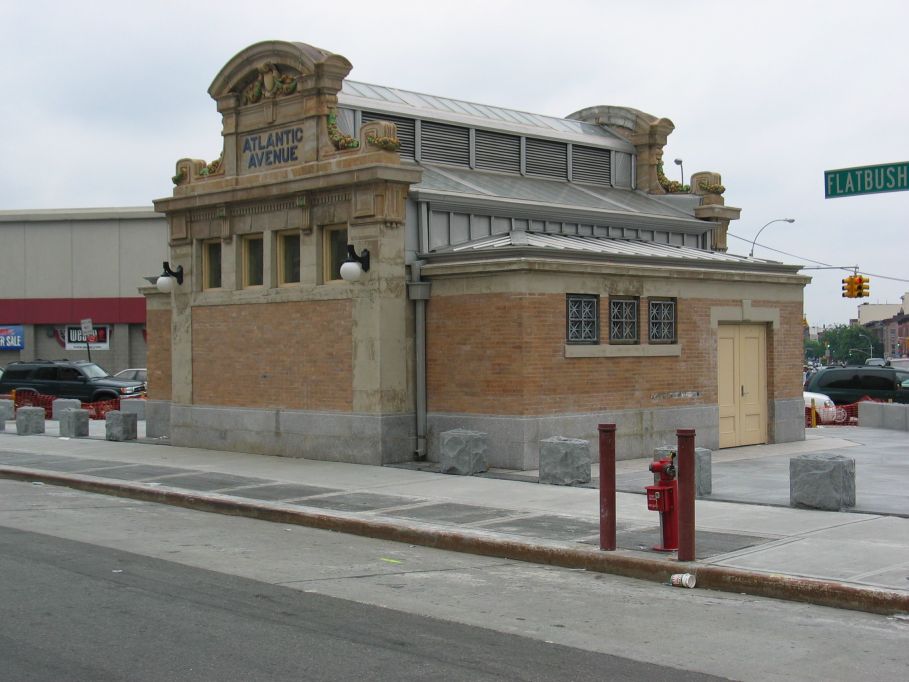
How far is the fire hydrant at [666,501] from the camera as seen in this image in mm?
10195

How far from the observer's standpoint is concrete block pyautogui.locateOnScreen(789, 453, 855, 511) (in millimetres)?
12633

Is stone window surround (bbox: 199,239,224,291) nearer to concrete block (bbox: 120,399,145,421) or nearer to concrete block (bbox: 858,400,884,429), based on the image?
concrete block (bbox: 120,399,145,421)

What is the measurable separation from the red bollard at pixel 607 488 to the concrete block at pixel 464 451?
239 inches

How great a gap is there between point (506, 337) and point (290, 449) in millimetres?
4813

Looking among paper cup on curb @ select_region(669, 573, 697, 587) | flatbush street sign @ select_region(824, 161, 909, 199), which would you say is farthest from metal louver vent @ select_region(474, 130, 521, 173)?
paper cup on curb @ select_region(669, 573, 697, 587)

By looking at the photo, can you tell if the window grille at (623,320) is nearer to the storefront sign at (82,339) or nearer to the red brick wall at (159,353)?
the red brick wall at (159,353)

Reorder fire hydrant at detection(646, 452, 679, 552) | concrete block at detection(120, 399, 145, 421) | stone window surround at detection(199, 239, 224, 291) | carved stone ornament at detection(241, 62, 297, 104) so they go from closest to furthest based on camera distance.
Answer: fire hydrant at detection(646, 452, 679, 552) < carved stone ornament at detection(241, 62, 297, 104) < stone window surround at detection(199, 239, 224, 291) < concrete block at detection(120, 399, 145, 421)

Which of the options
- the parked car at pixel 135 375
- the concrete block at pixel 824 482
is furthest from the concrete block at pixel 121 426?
the concrete block at pixel 824 482

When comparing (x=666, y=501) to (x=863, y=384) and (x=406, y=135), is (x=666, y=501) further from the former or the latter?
(x=863, y=384)

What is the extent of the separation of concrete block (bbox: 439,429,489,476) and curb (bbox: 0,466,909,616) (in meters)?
3.51

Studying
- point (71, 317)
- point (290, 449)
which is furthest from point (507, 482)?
point (71, 317)

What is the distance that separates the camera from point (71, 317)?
4912 cm

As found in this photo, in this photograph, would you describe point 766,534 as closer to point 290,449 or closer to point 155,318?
point 290,449

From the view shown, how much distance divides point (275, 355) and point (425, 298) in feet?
10.7
